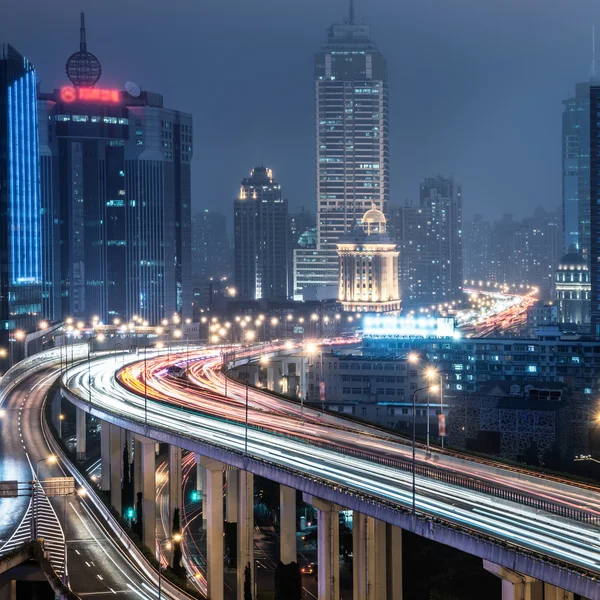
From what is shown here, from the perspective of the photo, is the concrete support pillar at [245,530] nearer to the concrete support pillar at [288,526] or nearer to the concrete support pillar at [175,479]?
the concrete support pillar at [288,526]

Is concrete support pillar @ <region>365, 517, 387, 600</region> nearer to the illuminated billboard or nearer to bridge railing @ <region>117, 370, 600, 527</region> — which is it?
bridge railing @ <region>117, 370, 600, 527</region>

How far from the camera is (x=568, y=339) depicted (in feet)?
383

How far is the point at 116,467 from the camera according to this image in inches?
2980

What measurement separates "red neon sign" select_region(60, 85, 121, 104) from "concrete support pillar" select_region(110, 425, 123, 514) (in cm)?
10485

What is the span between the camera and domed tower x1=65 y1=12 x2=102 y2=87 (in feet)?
A: 576

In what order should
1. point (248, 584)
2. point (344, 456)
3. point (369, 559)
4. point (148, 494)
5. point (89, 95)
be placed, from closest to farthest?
point (369, 559), point (344, 456), point (248, 584), point (148, 494), point (89, 95)

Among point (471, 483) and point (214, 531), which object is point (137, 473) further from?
point (471, 483)

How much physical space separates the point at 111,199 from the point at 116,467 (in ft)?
342

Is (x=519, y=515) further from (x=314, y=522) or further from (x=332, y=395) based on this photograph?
(x=332, y=395)

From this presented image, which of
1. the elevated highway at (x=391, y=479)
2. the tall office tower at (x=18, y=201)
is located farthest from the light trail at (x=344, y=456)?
the tall office tower at (x=18, y=201)

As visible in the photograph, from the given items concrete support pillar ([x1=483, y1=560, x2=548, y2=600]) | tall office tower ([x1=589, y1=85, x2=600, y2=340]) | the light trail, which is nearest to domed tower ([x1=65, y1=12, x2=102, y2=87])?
tall office tower ([x1=589, y1=85, x2=600, y2=340])

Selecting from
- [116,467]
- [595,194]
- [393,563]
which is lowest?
[116,467]

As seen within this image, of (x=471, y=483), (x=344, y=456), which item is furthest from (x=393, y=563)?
(x=344, y=456)

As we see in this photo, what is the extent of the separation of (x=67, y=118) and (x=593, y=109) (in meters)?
76.4
